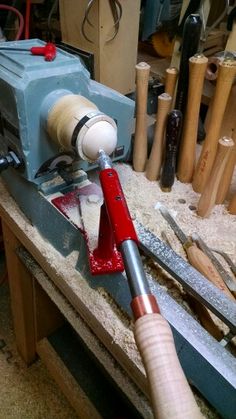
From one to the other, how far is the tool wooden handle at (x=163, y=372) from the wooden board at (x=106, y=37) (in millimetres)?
687

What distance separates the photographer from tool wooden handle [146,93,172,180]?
0.66 m

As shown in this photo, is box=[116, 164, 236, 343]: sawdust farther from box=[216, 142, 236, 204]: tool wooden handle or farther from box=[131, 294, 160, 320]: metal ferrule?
box=[131, 294, 160, 320]: metal ferrule

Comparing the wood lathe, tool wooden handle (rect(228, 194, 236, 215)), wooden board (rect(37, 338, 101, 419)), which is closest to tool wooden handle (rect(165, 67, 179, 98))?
the wood lathe

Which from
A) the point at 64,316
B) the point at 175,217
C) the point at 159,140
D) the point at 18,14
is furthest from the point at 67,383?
the point at 18,14

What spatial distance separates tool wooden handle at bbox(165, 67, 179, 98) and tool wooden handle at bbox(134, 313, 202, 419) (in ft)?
1.74

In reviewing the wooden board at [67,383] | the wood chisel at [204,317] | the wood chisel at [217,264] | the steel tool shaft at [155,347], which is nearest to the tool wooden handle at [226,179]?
the wood chisel at [217,264]

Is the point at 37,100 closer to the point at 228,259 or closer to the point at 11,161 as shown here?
the point at 11,161

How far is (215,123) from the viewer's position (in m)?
0.65

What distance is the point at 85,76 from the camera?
1.83 feet

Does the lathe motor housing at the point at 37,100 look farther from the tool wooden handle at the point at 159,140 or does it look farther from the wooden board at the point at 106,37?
the wooden board at the point at 106,37

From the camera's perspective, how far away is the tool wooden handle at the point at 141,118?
66cm

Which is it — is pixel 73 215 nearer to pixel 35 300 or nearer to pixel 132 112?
pixel 132 112

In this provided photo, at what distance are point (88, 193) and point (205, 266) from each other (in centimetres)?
23

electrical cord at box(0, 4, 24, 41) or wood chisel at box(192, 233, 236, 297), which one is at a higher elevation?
electrical cord at box(0, 4, 24, 41)
